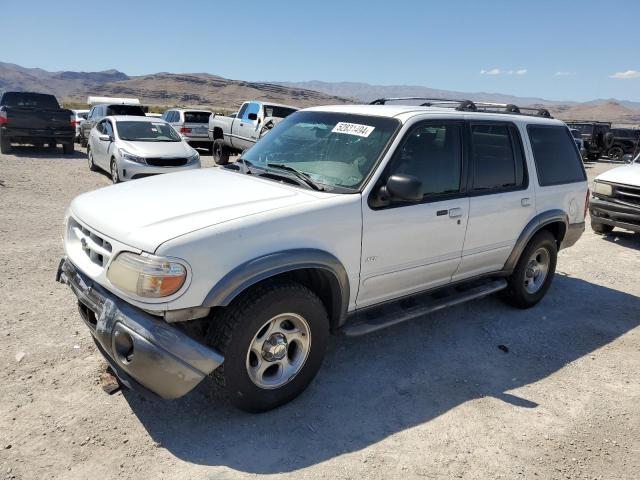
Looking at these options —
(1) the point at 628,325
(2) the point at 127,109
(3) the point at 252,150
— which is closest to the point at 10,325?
(3) the point at 252,150

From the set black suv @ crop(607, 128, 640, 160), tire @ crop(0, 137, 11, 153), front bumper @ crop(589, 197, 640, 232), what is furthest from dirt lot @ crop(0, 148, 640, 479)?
black suv @ crop(607, 128, 640, 160)

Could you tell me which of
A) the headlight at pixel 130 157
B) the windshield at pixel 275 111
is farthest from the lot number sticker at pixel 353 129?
the windshield at pixel 275 111

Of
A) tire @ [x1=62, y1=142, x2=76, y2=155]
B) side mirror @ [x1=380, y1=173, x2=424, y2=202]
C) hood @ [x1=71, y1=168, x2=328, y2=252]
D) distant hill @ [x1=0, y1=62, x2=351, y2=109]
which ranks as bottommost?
tire @ [x1=62, y1=142, x2=76, y2=155]

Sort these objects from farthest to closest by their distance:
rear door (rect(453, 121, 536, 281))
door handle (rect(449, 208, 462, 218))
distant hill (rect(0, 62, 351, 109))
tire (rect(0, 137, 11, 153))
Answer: distant hill (rect(0, 62, 351, 109))
tire (rect(0, 137, 11, 153))
rear door (rect(453, 121, 536, 281))
door handle (rect(449, 208, 462, 218))

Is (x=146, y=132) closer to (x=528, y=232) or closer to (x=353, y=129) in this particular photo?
(x=353, y=129)

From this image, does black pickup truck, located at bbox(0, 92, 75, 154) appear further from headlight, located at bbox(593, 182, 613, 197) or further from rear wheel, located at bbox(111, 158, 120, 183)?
headlight, located at bbox(593, 182, 613, 197)

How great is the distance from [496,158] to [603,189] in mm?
5063

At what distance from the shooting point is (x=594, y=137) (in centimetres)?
2697

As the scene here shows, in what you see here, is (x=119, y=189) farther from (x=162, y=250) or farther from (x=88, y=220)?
(x=162, y=250)

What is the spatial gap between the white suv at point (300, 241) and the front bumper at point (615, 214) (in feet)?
13.0

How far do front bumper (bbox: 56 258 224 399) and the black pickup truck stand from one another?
15294mm

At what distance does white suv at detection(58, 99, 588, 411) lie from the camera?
2.74 m

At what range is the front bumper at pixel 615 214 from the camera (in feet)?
25.9

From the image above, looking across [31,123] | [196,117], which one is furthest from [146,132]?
[196,117]
